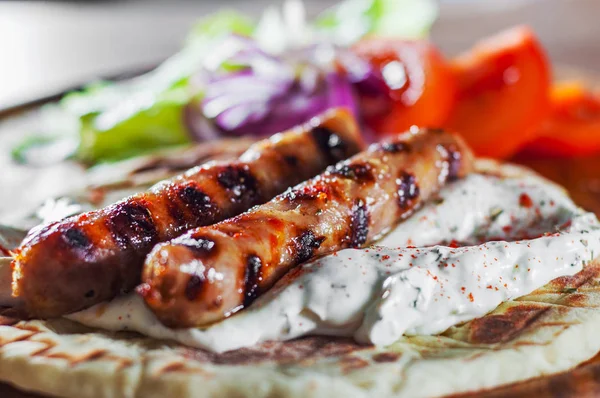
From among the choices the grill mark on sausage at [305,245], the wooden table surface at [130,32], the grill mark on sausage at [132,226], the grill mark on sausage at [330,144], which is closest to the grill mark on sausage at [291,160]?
the grill mark on sausage at [330,144]

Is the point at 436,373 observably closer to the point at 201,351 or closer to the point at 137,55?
the point at 201,351

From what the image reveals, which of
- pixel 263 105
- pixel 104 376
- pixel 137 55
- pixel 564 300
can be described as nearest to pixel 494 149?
pixel 263 105

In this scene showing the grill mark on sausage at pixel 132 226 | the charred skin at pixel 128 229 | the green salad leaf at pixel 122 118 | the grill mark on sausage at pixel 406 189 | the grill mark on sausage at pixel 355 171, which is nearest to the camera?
the charred skin at pixel 128 229

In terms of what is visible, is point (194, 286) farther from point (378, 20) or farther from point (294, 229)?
point (378, 20)

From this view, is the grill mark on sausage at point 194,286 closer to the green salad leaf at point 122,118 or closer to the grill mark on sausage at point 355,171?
the grill mark on sausage at point 355,171

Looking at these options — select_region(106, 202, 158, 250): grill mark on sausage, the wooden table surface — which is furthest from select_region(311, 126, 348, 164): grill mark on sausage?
the wooden table surface
